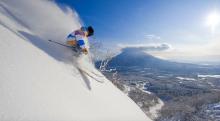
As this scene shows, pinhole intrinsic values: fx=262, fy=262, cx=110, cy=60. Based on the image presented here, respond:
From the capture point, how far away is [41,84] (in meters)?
5.94

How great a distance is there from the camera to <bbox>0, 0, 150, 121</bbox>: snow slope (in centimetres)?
469

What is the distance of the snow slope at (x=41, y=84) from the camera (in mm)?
4688

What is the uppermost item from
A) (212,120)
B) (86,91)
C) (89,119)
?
(86,91)

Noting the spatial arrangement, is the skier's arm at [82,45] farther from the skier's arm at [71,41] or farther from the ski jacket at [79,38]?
the skier's arm at [71,41]

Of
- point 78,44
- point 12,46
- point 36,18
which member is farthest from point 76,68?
point 36,18

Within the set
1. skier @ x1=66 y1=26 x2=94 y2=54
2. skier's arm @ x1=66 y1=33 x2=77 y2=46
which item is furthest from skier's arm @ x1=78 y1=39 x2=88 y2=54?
skier's arm @ x1=66 y1=33 x2=77 y2=46

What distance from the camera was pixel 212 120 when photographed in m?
87.2

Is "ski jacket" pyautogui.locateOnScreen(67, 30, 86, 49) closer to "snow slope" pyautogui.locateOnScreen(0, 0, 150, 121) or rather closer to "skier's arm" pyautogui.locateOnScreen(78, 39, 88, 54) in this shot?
"skier's arm" pyautogui.locateOnScreen(78, 39, 88, 54)

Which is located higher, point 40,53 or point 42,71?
point 40,53

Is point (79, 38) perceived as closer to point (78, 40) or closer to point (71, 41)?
point (78, 40)

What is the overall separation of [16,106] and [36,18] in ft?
27.3

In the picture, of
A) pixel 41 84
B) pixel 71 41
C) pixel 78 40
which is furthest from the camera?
pixel 71 41

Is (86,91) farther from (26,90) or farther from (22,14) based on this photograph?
(22,14)

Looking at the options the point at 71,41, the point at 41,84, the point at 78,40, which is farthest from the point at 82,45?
the point at 41,84
